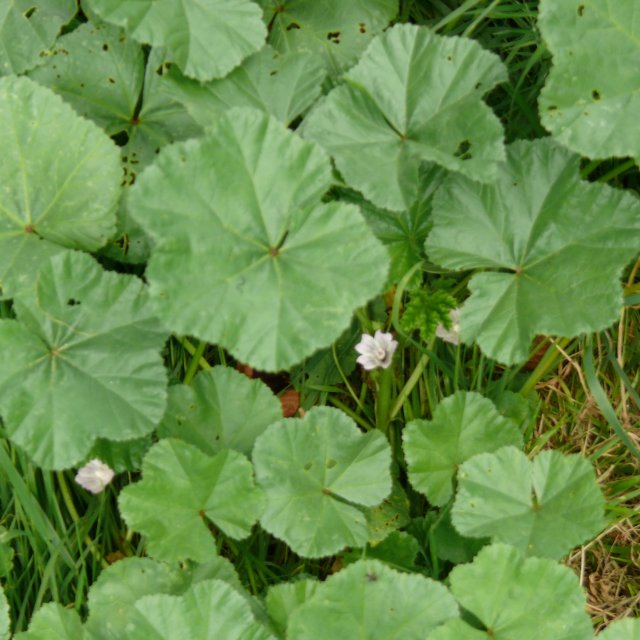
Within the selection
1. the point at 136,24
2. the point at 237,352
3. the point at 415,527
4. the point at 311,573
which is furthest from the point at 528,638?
the point at 136,24

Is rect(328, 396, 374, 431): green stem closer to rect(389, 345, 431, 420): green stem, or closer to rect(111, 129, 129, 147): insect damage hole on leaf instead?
rect(389, 345, 431, 420): green stem

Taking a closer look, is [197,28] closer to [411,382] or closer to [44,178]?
[44,178]

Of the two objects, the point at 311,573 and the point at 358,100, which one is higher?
the point at 358,100

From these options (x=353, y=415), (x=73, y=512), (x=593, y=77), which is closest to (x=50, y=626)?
(x=73, y=512)

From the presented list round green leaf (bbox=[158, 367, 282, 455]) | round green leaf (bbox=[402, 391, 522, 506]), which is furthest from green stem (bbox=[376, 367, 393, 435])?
round green leaf (bbox=[158, 367, 282, 455])

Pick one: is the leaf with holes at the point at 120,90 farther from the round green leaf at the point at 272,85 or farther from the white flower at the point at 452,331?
the white flower at the point at 452,331

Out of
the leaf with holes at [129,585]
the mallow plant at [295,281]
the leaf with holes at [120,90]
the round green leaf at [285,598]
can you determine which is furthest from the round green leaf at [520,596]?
→ the leaf with holes at [120,90]

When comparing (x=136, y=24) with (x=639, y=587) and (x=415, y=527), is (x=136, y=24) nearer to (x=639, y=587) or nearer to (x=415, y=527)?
(x=415, y=527)
